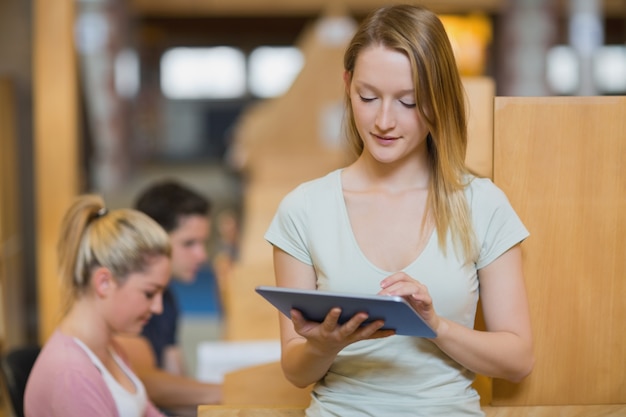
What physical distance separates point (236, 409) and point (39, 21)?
14.7 ft

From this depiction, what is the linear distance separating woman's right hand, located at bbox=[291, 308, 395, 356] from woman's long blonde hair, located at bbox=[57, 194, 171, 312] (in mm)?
975

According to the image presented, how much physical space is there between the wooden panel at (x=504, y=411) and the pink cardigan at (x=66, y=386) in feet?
1.26

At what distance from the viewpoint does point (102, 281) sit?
2.64m

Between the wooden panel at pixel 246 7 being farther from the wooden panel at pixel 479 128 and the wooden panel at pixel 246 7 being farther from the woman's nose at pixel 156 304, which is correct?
the woman's nose at pixel 156 304

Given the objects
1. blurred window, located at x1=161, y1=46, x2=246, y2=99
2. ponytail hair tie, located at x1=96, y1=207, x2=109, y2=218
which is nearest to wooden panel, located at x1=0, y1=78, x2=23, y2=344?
ponytail hair tie, located at x1=96, y1=207, x2=109, y2=218

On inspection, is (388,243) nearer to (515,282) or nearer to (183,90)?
(515,282)

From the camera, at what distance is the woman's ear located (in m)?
2.63

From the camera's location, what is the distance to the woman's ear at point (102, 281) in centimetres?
263

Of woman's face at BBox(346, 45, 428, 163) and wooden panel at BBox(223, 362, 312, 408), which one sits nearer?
woman's face at BBox(346, 45, 428, 163)

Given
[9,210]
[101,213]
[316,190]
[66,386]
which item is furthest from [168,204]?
[9,210]

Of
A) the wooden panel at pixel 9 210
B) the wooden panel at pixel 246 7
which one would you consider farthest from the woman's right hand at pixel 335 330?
the wooden panel at pixel 246 7

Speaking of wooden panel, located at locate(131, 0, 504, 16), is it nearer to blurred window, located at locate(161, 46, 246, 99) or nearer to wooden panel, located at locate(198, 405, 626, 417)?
blurred window, located at locate(161, 46, 246, 99)

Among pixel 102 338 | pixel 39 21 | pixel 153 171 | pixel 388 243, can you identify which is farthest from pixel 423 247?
pixel 153 171

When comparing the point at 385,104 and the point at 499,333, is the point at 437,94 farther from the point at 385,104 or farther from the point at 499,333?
the point at 499,333
